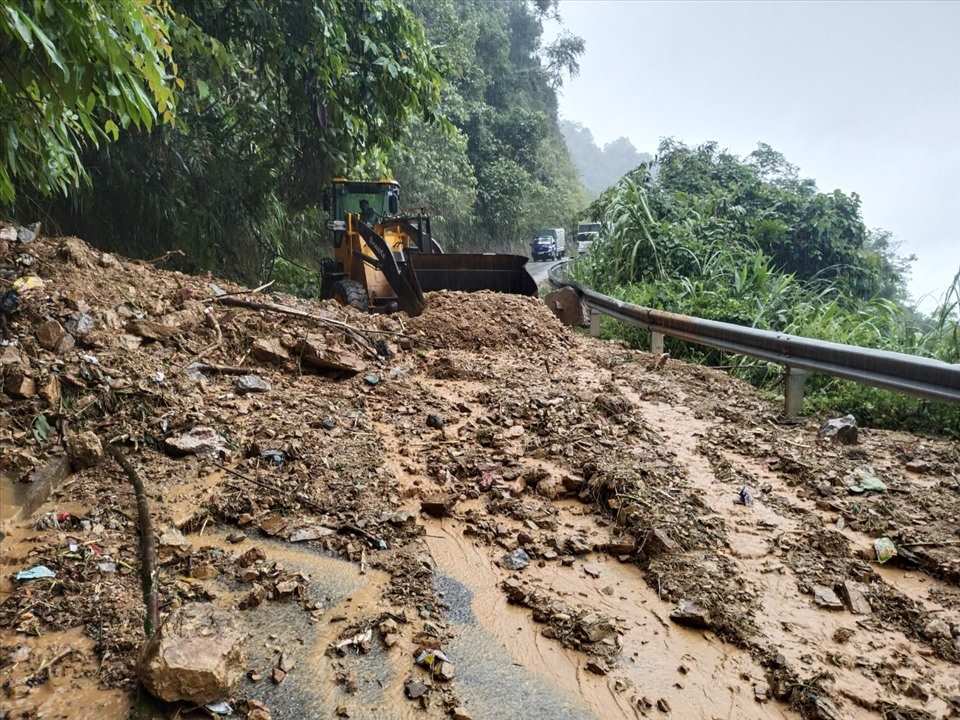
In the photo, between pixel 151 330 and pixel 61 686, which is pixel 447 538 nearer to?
pixel 61 686

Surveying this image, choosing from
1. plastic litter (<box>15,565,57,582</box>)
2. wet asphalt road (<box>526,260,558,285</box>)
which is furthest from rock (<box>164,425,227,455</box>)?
wet asphalt road (<box>526,260,558,285</box>)

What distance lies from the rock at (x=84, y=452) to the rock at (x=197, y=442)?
341 millimetres

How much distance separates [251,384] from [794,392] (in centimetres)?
402

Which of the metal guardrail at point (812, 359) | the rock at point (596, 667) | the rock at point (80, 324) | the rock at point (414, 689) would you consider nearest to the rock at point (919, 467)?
the metal guardrail at point (812, 359)

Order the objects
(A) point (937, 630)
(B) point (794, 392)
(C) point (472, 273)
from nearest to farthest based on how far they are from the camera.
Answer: (A) point (937, 630) < (B) point (794, 392) < (C) point (472, 273)

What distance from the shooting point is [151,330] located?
15.3ft

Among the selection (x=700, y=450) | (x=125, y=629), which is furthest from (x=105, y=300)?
(x=700, y=450)

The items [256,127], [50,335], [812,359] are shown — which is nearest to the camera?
[50,335]

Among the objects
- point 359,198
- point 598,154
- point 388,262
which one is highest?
point 598,154

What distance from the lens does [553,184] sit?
131 feet

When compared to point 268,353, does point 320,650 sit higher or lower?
lower

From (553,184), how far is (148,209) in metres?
32.5

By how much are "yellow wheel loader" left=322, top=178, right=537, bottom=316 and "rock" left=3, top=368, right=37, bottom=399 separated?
5.66m

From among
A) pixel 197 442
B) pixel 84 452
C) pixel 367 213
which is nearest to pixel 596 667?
pixel 197 442
